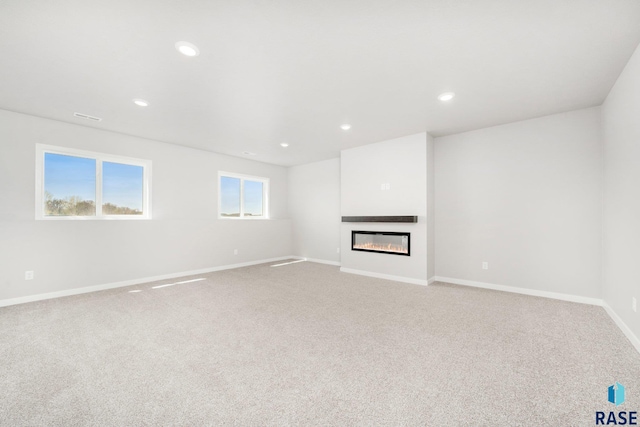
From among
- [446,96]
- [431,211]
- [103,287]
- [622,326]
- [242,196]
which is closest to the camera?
[622,326]

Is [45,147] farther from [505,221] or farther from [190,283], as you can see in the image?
[505,221]

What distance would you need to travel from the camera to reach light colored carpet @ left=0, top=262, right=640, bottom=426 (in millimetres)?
1472

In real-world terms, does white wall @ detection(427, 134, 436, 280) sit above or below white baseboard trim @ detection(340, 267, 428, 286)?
above

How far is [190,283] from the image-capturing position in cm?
443

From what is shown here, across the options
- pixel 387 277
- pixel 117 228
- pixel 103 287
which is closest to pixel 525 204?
pixel 387 277

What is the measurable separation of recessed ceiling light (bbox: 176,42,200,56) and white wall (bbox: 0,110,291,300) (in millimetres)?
3125

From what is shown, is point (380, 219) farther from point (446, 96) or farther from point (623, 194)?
point (623, 194)

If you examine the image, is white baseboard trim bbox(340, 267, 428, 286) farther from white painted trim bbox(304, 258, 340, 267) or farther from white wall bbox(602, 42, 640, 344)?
white wall bbox(602, 42, 640, 344)

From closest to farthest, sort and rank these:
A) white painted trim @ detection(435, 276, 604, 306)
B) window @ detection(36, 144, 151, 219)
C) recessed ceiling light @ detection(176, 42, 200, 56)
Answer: recessed ceiling light @ detection(176, 42, 200, 56)
white painted trim @ detection(435, 276, 604, 306)
window @ detection(36, 144, 151, 219)

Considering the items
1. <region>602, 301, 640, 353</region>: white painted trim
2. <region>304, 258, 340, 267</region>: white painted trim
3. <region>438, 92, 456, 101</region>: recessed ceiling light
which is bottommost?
<region>304, 258, 340, 267</region>: white painted trim

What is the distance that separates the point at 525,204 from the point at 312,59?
11.9 ft

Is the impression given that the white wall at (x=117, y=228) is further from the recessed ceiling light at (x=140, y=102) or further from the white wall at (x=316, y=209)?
the recessed ceiling light at (x=140, y=102)

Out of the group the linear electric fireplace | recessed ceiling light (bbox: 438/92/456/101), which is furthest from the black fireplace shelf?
recessed ceiling light (bbox: 438/92/456/101)

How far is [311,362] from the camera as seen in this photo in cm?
198
